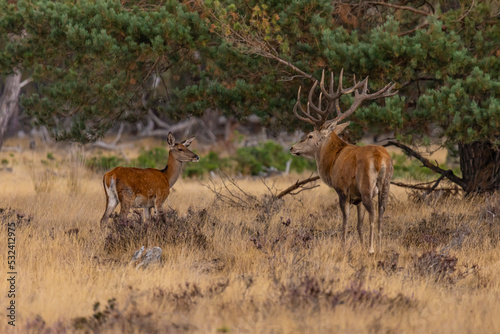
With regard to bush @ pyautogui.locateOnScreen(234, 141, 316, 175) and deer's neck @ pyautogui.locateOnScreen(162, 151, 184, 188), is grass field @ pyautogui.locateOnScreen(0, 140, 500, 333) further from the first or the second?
bush @ pyautogui.locateOnScreen(234, 141, 316, 175)

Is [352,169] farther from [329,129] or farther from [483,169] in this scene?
[483,169]

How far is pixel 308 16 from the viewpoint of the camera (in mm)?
9891

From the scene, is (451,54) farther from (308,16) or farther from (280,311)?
(280,311)

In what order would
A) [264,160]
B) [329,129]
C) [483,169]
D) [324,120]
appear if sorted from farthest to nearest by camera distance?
[264,160]
[483,169]
[324,120]
[329,129]

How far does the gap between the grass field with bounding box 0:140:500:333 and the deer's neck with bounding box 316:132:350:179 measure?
2.95 ft

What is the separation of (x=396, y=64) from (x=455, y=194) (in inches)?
139

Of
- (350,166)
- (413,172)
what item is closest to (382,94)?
(350,166)

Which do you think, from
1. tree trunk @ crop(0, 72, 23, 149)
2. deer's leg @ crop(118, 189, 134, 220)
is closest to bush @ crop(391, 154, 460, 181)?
deer's leg @ crop(118, 189, 134, 220)

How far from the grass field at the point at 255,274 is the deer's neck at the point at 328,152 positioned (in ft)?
2.95

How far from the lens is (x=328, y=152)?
28.5 ft

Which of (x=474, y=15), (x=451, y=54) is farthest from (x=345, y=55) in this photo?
(x=474, y=15)

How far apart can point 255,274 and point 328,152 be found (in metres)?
2.80

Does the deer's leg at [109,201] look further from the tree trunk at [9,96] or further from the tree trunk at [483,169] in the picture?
Answer: the tree trunk at [9,96]

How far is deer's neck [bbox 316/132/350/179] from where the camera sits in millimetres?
8531
